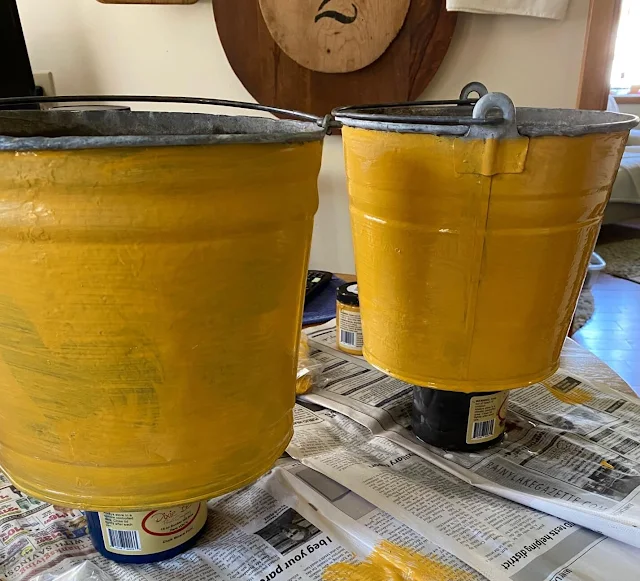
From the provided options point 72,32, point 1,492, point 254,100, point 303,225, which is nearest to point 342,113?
point 303,225

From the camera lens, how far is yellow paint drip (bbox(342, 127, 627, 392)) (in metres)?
0.49

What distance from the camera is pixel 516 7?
0.97m

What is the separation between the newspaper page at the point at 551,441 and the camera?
545mm

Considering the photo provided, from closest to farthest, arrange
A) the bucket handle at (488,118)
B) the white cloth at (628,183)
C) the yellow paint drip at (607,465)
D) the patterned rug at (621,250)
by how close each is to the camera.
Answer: the bucket handle at (488,118) → the yellow paint drip at (607,465) → the patterned rug at (621,250) → the white cloth at (628,183)

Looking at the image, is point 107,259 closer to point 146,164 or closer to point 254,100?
point 146,164

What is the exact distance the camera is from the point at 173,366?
1.18 feet

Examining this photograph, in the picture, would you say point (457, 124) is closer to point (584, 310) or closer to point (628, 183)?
point (584, 310)

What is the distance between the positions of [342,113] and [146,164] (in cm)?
28

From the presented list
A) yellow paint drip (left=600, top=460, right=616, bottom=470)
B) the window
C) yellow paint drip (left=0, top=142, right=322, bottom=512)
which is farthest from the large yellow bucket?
the window

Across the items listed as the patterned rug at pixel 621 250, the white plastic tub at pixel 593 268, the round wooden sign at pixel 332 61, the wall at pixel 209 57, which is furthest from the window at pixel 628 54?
the round wooden sign at pixel 332 61

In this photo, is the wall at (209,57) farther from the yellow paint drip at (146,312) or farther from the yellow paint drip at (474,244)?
the yellow paint drip at (146,312)

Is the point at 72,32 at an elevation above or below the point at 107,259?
above

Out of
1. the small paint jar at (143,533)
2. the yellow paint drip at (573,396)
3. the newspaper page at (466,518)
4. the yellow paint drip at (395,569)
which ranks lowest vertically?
the yellow paint drip at (573,396)

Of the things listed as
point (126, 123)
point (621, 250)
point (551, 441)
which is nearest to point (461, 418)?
point (551, 441)
